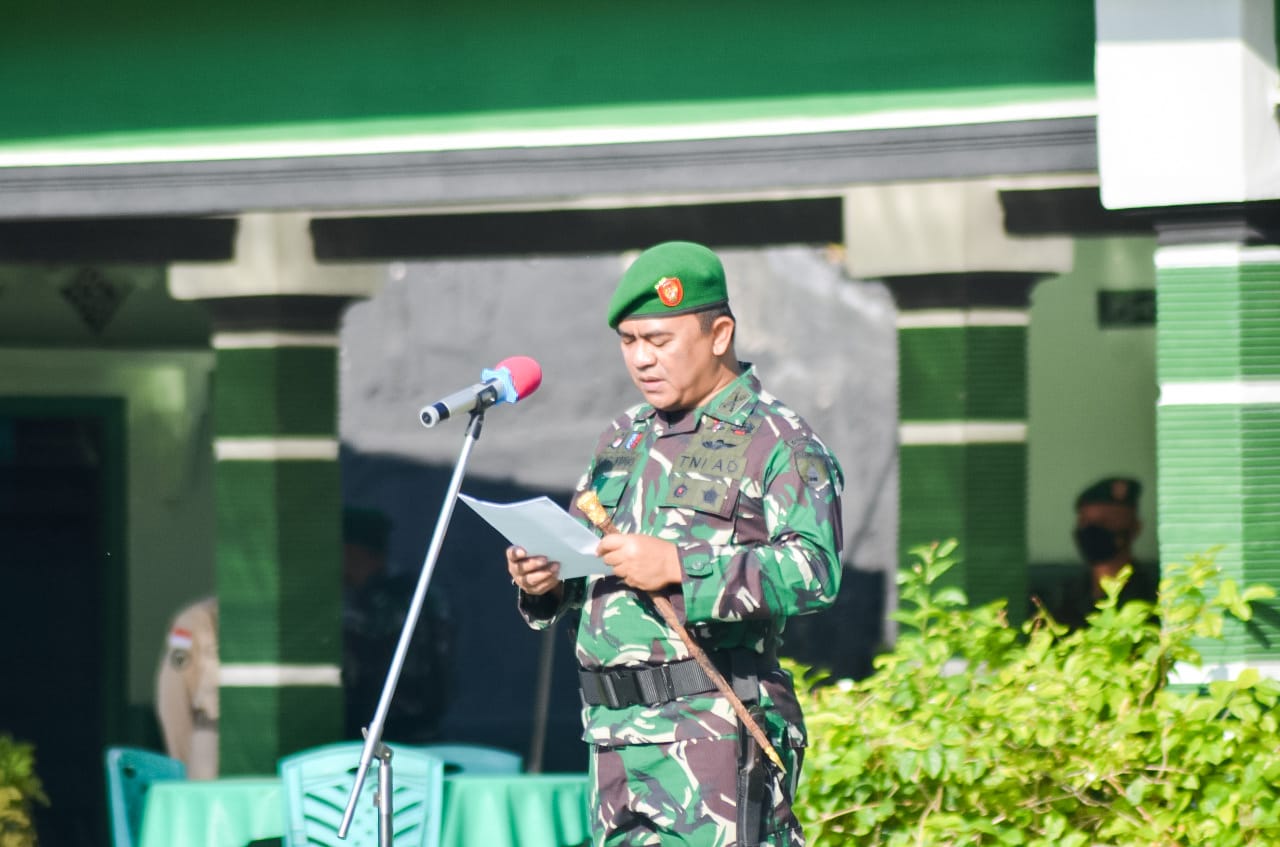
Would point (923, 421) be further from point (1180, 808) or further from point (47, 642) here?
point (47, 642)

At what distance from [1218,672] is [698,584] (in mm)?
2220

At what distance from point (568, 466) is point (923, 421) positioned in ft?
24.1

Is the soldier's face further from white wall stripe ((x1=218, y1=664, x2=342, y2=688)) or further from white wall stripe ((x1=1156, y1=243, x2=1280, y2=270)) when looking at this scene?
white wall stripe ((x1=218, y1=664, x2=342, y2=688))

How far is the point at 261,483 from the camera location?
26.5ft

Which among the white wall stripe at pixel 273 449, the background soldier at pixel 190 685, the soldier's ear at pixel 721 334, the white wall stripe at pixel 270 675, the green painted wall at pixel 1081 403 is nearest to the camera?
the soldier's ear at pixel 721 334

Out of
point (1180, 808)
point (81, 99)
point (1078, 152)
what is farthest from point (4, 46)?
point (1180, 808)

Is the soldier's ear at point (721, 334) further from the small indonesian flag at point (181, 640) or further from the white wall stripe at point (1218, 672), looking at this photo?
the small indonesian flag at point (181, 640)

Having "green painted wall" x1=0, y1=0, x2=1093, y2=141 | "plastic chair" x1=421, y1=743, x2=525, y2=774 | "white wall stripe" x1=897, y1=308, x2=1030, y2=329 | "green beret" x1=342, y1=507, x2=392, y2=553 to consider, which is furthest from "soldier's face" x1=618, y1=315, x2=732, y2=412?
"green beret" x1=342, y1=507, x2=392, y2=553

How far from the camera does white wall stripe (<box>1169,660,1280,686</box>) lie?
522 cm

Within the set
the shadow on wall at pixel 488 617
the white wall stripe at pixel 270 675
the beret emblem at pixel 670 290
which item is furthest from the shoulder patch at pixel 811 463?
the shadow on wall at pixel 488 617

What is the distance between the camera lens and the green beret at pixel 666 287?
3.71m

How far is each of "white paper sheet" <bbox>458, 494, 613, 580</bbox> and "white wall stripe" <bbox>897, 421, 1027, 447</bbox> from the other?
4.15m

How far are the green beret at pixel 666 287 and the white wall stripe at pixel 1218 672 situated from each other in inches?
83.3

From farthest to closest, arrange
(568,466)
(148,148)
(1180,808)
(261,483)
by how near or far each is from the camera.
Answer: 1. (568,466)
2. (261,483)
3. (148,148)
4. (1180,808)
